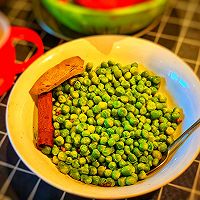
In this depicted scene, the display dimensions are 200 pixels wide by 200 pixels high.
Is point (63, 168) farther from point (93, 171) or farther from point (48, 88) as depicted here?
point (48, 88)

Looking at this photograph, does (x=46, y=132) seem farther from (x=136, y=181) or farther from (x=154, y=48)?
(x=154, y=48)

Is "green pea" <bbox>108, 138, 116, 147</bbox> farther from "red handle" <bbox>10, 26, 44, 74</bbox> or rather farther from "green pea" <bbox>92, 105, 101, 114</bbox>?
"red handle" <bbox>10, 26, 44, 74</bbox>

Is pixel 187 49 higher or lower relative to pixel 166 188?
higher

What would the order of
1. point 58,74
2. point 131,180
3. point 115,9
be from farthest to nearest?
point 115,9 < point 58,74 < point 131,180

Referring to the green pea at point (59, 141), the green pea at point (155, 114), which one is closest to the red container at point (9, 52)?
the green pea at point (59, 141)

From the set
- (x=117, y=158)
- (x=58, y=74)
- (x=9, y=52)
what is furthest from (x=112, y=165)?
(x=9, y=52)

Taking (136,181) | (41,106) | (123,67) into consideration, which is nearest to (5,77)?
(41,106)
